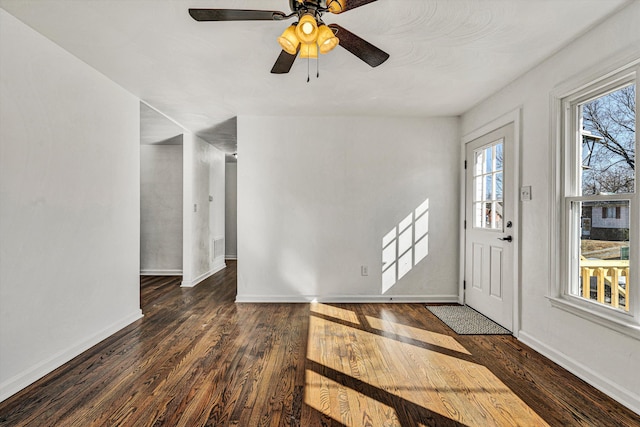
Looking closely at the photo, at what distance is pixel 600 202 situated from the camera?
2.36 meters

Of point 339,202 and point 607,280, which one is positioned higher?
point 339,202

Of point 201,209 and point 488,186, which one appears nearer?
point 488,186

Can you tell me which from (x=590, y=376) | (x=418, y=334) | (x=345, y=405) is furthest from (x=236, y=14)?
(x=590, y=376)

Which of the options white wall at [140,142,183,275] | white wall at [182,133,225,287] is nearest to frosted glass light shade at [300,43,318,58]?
white wall at [182,133,225,287]

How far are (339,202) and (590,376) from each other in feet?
9.69

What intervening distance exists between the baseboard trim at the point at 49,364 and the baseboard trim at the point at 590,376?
12.6 feet

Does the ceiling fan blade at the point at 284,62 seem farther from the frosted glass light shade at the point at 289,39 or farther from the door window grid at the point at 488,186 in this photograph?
the door window grid at the point at 488,186

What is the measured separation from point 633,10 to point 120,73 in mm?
3858

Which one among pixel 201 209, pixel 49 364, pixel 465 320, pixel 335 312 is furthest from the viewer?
pixel 201 209

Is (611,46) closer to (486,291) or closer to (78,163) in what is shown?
(486,291)

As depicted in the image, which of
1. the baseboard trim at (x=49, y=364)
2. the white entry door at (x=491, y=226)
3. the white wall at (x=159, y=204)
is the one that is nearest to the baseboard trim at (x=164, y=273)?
the white wall at (x=159, y=204)

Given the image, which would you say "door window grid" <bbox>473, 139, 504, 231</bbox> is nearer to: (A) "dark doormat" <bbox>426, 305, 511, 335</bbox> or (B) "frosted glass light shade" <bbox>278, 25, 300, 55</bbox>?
(A) "dark doormat" <bbox>426, 305, 511, 335</bbox>

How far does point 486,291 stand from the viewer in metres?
3.82

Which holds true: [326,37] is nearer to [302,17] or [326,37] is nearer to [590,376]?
[302,17]
